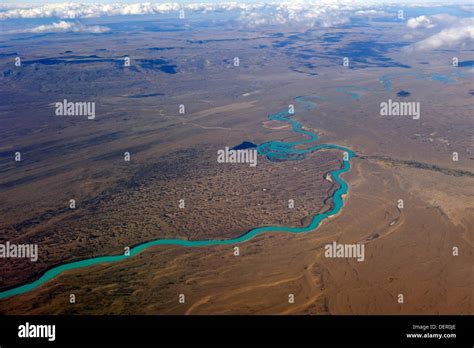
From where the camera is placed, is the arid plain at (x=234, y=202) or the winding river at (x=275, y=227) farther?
the winding river at (x=275, y=227)

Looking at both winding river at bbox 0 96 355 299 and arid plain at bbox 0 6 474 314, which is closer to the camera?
arid plain at bbox 0 6 474 314

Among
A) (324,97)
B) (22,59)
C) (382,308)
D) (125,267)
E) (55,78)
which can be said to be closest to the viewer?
(382,308)

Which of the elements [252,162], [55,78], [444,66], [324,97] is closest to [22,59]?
[55,78]

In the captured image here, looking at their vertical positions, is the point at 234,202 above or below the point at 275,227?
above

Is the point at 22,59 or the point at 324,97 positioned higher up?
the point at 22,59

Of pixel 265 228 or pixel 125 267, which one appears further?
pixel 265 228

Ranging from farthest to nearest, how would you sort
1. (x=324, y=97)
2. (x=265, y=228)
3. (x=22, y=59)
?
(x=22, y=59), (x=324, y=97), (x=265, y=228)

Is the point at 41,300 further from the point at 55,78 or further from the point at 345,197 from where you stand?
the point at 55,78

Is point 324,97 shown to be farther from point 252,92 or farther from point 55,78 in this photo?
point 55,78

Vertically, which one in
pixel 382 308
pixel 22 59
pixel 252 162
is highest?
pixel 22 59

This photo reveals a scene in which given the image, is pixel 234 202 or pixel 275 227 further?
pixel 234 202

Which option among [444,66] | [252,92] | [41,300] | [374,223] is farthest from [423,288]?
[444,66]
